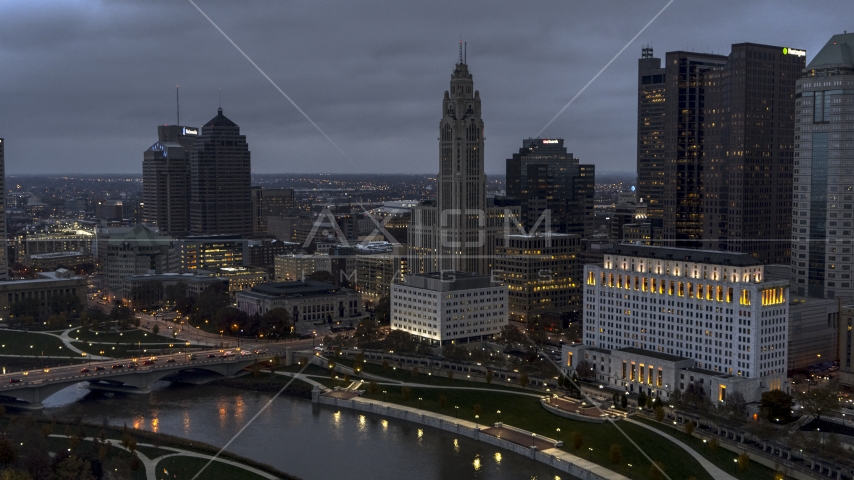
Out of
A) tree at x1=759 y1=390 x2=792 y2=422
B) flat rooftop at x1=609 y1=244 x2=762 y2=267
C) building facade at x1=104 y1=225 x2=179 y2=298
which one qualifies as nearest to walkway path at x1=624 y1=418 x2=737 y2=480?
tree at x1=759 y1=390 x2=792 y2=422

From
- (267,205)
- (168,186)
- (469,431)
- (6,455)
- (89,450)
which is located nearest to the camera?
(6,455)

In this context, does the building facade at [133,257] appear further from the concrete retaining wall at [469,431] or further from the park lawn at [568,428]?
the park lawn at [568,428]

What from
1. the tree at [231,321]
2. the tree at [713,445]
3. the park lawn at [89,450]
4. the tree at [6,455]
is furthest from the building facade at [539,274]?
the tree at [6,455]

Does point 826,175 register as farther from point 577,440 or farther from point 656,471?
point 656,471

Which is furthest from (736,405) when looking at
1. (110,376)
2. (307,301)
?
(307,301)

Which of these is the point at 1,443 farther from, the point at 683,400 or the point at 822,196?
the point at 822,196
